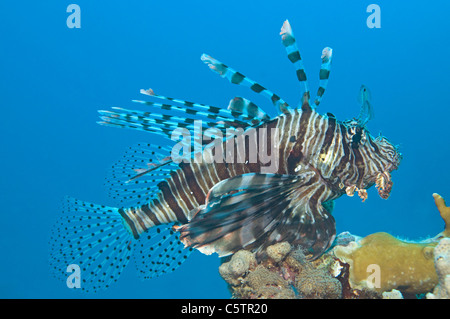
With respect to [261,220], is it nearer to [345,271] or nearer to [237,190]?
[237,190]

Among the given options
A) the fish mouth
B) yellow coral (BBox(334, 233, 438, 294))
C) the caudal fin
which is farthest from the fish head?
the caudal fin

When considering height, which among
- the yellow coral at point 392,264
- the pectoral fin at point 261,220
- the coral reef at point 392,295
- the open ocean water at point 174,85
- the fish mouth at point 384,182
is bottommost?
the coral reef at point 392,295

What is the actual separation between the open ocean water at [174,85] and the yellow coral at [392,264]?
34.7 m

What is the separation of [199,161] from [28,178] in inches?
2542

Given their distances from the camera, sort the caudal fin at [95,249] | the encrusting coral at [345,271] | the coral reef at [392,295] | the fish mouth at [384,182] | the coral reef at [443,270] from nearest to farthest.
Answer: the coral reef at [443,270] → the coral reef at [392,295] → the encrusting coral at [345,271] → the fish mouth at [384,182] → the caudal fin at [95,249]

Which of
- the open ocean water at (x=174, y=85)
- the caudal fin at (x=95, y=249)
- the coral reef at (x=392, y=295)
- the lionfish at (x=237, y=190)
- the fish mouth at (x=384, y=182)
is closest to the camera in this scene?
the coral reef at (x=392, y=295)

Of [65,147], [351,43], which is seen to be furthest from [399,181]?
[65,147]

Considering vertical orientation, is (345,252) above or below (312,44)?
below

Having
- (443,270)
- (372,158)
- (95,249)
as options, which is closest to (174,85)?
(95,249)

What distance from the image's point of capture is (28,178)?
184ft

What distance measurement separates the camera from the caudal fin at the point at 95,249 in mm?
4129

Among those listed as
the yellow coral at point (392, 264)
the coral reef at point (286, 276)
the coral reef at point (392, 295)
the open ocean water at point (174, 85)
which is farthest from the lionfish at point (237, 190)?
the open ocean water at point (174, 85)

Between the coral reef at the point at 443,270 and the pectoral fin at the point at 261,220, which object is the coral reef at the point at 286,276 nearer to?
the pectoral fin at the point at 261,220
